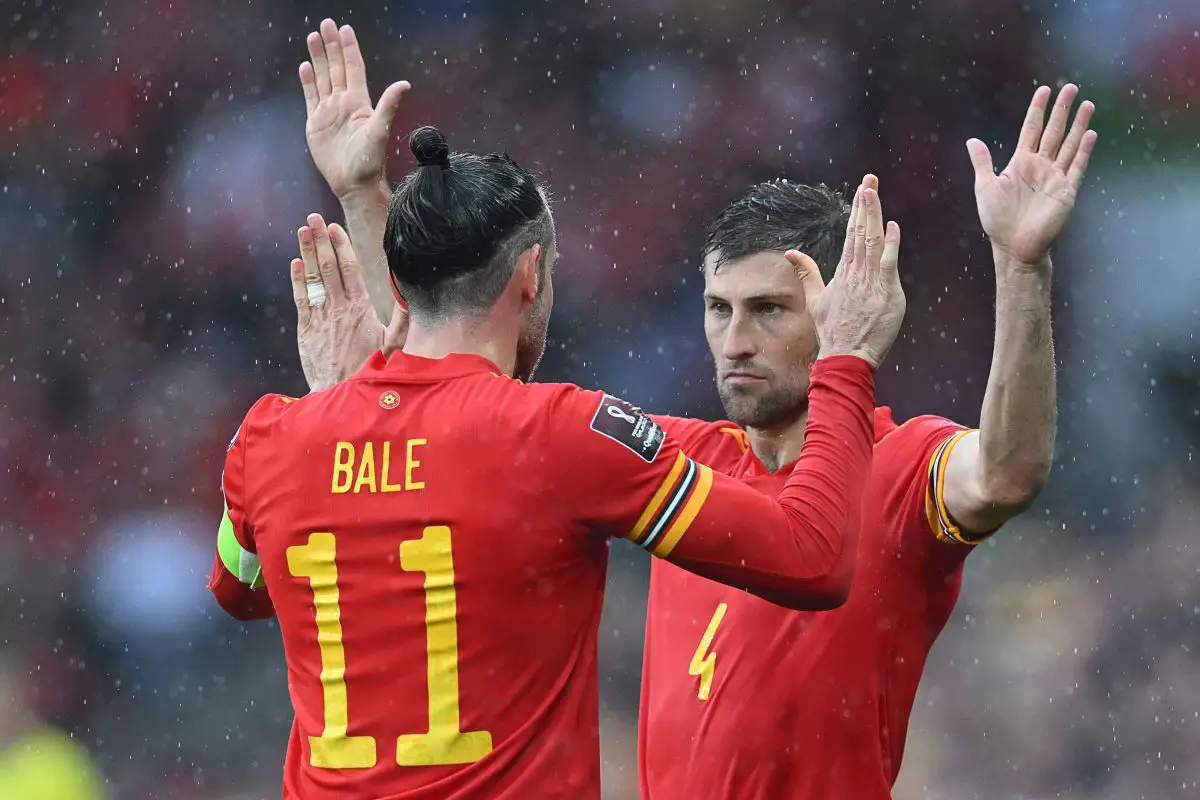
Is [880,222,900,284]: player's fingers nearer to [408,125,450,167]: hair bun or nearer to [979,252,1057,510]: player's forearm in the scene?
[979,252,1057,510]: player's forearm

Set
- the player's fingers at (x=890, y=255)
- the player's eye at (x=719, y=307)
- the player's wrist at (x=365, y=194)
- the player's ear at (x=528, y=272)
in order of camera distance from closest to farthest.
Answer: the player's ear at (x=528, y=272) < the player's fingers at (x=890, y=255) < the player's wrist at (x=365, y=194) < the player's eye at (x=719, y=307)

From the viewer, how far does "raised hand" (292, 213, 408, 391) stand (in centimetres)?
308

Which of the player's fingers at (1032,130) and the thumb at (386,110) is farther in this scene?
the thumb at (386,110)

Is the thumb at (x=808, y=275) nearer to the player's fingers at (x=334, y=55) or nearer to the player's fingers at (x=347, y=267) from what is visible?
the player's fingers at (x=347, y=267)

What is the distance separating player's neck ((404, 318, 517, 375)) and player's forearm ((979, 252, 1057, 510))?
3.33ft

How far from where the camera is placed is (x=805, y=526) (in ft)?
8.09

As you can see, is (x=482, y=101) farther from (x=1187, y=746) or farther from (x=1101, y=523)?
(x=1187, y=746)

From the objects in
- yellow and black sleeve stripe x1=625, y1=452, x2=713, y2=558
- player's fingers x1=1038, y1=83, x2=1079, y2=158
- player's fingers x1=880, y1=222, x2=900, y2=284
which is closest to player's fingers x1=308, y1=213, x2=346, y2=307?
yellow and black sleeve stripe x1=625, y1=452, x2=713, y2=558

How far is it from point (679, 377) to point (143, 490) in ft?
9.56

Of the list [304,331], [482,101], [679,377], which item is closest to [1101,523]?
[679,377]

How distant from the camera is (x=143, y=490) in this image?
7793 mm

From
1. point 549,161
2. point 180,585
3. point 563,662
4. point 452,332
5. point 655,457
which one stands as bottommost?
point 180,585

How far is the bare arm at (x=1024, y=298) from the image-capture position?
9.45ft

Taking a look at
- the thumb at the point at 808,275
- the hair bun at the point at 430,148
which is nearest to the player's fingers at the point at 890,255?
the thumb at the point at 808,275
